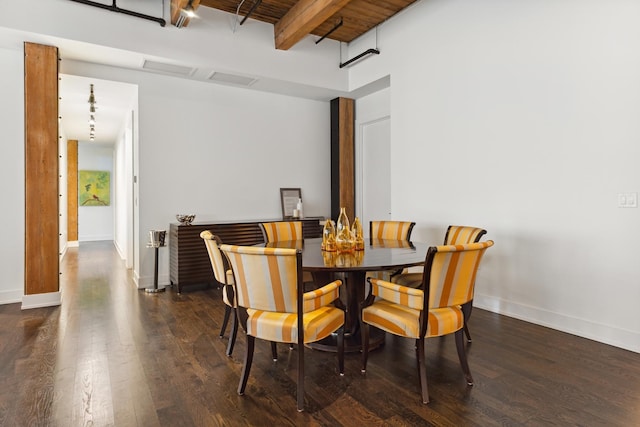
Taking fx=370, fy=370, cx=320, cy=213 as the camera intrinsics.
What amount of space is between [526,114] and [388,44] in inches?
90.1

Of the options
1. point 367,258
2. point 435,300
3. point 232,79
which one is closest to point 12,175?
point 232,79

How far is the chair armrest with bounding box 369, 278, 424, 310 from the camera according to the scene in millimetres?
2191

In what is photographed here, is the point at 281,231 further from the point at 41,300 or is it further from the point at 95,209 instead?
the point at 95,209

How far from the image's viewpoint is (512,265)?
3.63m

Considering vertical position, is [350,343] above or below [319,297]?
below

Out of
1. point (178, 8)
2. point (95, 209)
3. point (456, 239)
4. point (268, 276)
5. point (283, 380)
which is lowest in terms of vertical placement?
point (283, 380)

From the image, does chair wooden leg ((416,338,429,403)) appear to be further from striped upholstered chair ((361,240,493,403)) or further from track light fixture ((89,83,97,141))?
track light fixture ((89,83,97,141))

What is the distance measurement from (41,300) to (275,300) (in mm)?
3341

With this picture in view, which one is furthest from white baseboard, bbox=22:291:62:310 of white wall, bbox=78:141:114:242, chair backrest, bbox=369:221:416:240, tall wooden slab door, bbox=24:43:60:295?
white wall, bbox=78:141:114:242

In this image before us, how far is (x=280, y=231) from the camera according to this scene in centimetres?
396

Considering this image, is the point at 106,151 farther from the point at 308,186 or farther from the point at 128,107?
the point at 308,186

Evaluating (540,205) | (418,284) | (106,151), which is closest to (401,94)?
(540,205)

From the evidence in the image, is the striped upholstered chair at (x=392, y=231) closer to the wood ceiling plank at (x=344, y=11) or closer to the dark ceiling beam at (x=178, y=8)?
the wood ceiling plank at (x=344, y=11)

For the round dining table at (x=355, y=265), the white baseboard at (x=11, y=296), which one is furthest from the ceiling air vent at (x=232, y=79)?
the white baseboard at (x=11, y=296)
